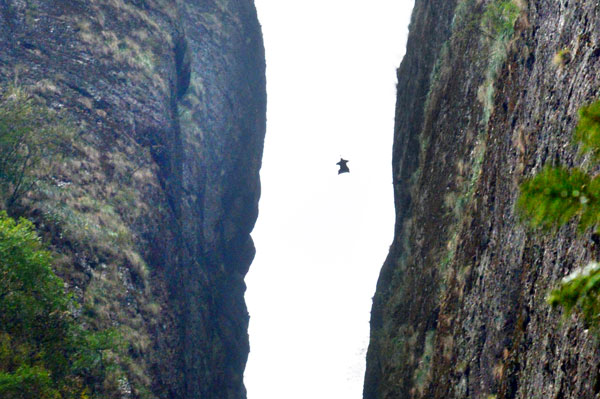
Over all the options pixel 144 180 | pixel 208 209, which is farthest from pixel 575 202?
pixel 208 209

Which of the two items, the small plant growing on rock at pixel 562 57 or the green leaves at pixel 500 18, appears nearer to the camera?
the small plant growing on rock at pixel 562 57

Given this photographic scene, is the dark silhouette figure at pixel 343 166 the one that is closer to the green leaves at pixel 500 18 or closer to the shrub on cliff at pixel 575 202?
the green leaves at pixel 500 18

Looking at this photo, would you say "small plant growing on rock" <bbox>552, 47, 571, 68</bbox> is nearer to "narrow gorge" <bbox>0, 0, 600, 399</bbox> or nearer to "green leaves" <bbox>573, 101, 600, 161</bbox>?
"narrow gorge" <bbox>0, 0, 600, 399</bbox>

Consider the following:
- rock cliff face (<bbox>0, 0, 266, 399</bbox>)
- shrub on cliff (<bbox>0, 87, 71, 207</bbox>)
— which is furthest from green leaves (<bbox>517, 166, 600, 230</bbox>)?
shrub on cliff (<bbox>0, 87, 71, 207</bbox>)

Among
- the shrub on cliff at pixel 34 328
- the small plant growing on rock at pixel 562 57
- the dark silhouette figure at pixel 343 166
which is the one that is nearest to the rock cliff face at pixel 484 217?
the small plant growing on rock at pixel 562 57

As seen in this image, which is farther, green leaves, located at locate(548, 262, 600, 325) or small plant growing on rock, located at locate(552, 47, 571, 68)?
small plant growing on rock, located at locate(552, 47, 571, 68)

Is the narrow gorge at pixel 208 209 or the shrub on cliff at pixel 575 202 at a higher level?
the narrow gorge at pixel 208 209

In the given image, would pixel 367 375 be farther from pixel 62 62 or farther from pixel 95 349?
pixel 62 62
